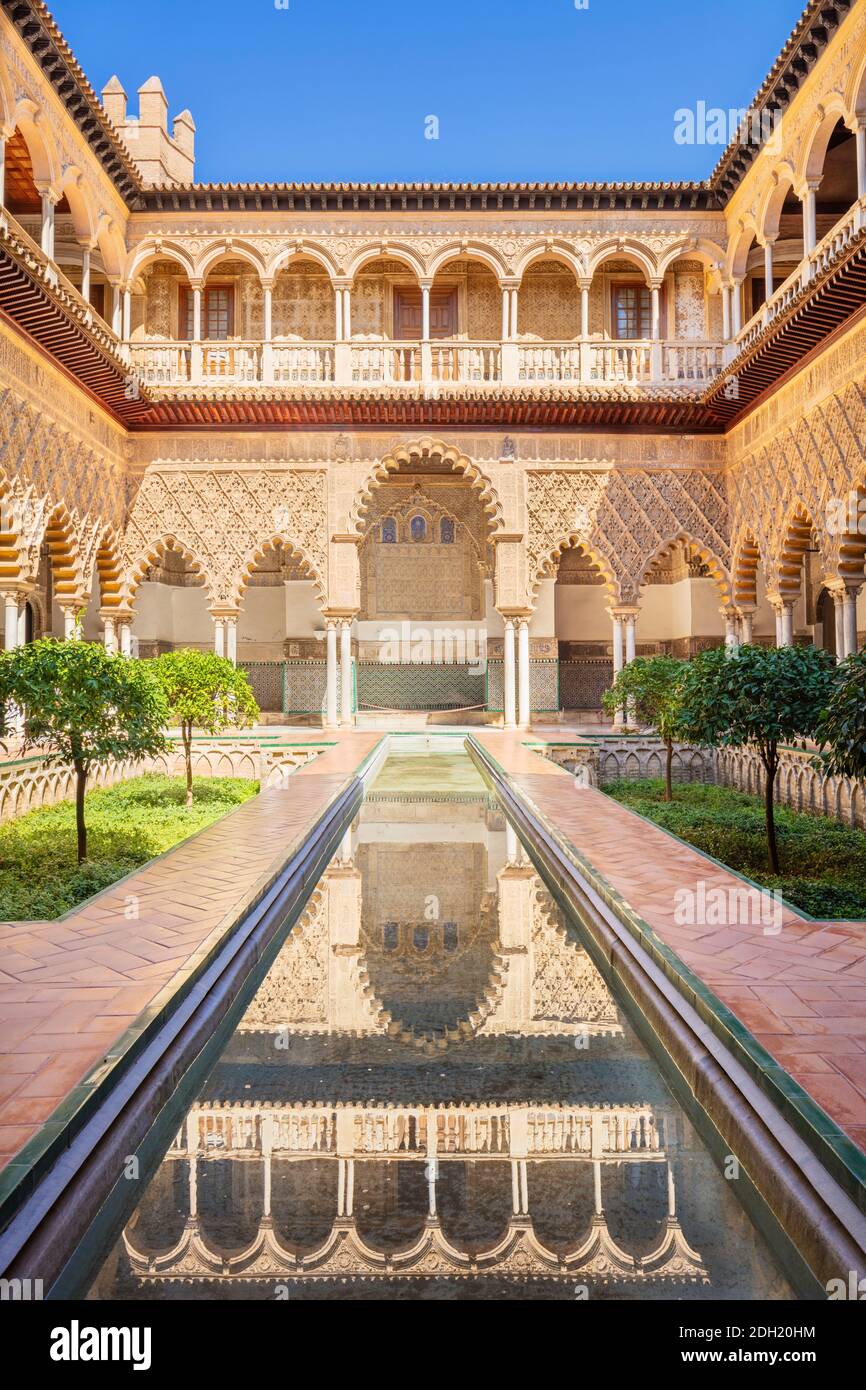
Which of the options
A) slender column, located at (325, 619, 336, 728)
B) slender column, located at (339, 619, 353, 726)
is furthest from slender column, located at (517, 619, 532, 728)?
slender column, located at (325, 619, 336, 728)

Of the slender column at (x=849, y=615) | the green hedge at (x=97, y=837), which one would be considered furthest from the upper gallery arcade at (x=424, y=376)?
the green hedge at (x=97, y=837)

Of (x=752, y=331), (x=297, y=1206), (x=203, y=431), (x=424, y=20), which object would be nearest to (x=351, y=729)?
(x=203, y=431)

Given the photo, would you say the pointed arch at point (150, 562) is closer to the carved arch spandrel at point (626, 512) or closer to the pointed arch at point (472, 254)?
the carved arch spandrel at point (626, 512)

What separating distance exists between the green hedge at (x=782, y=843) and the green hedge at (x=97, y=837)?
4.15 meters

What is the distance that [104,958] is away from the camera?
3531 millimetres

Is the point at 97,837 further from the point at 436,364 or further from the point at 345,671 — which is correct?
the point at 436,364

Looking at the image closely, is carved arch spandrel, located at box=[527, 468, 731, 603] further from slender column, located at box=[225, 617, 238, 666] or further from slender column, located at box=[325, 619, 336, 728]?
slender column, located at box=[225, 617, 238, 666]

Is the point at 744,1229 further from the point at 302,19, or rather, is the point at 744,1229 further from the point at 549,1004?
the point at 302,19

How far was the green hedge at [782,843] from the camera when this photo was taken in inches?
202

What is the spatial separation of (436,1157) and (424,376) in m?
13.9

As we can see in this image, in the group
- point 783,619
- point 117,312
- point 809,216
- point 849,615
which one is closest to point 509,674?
point 783,619

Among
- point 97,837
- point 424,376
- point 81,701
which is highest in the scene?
point 424,376

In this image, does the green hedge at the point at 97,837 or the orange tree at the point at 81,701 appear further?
the orange tree at the point at 81,701

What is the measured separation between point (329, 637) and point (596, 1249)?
43.2 feet
